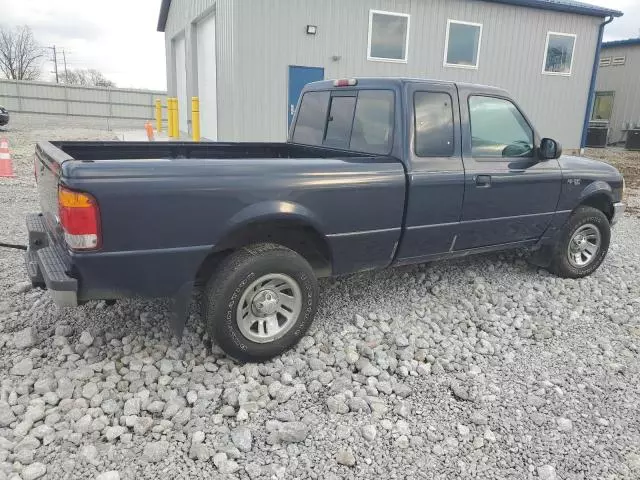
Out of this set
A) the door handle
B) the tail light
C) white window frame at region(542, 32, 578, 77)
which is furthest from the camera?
→ white window frame at region(542, 32, 578, 77)

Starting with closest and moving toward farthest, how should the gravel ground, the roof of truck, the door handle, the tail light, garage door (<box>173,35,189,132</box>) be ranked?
the gravel ground, the tail light, the roof of truck, the door handle, garage door (<box>173,35,189,132</box>)

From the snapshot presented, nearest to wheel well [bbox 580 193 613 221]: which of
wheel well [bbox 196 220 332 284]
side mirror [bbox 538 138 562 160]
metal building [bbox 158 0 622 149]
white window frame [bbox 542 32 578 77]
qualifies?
side mirror [bbox 538 138 562 160]

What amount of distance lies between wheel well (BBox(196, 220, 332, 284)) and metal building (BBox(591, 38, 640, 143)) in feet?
73.0

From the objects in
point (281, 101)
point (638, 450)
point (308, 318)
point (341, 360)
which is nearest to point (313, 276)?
point (308, 318)

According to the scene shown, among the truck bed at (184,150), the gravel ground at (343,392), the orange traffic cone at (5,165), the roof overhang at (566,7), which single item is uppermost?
the roof overhang at (566,7)

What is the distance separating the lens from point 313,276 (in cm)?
345

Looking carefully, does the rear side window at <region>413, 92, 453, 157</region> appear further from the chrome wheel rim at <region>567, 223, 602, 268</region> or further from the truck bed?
the chrome wheel rim at <region>567, 223, 602, 268</region>

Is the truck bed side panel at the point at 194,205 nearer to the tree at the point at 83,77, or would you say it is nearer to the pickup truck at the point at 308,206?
the pickup truck at the point at 308,206

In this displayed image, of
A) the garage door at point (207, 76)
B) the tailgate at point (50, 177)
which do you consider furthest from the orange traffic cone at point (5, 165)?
the tailgate at point (50, 177)

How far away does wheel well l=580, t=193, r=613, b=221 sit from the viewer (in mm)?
5234

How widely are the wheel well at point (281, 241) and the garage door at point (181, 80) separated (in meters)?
15.7

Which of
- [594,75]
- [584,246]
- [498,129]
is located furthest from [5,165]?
[594,75]

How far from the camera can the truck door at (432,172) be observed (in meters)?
3.84

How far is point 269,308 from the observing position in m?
3.37
